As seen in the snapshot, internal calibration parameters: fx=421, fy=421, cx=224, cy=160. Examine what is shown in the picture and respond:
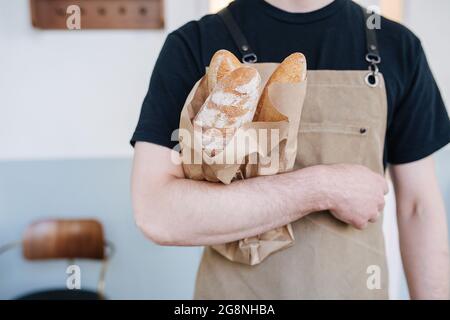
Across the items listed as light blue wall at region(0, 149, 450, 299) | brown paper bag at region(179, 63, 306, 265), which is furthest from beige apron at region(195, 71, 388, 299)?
light blue wall at region(0, 149, 450, 299)

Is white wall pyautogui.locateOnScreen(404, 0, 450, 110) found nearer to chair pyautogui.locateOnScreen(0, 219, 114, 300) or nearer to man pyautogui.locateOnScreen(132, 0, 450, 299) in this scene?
man pyautogui.locateOnScreen(132, 0, 450, 299)

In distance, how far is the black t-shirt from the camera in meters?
0.52

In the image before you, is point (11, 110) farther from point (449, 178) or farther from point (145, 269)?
point (449, 178)

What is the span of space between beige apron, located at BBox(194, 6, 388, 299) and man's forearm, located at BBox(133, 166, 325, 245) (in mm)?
63

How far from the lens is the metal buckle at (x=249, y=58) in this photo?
504 millimetres

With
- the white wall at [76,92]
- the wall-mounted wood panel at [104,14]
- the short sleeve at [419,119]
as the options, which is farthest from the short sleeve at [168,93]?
the white wall at [76,92]

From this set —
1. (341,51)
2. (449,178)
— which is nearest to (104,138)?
(341,51)

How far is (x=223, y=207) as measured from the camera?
0.43m

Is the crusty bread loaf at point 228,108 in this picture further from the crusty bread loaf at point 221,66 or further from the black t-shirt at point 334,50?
the black t-shirt at point 334,50

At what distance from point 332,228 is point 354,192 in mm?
68

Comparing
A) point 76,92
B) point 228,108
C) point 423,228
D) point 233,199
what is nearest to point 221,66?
point 228,108

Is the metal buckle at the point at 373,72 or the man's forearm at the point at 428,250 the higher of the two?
the metal buckle at the point at 373,72

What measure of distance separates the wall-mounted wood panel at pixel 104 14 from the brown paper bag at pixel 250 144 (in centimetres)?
57

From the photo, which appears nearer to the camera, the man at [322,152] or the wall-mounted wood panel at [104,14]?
the man at [322,152]
